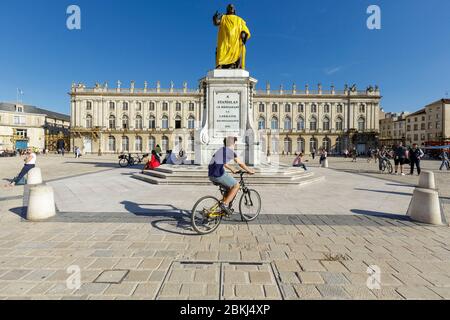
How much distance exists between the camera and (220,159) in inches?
166

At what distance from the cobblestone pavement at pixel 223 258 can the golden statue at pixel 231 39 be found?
29.7 feet

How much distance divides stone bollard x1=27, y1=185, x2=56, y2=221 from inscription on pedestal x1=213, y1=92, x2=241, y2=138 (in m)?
7.36

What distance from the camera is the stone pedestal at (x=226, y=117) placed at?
10992 millimetres

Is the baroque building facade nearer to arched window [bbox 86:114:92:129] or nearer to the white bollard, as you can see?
arched window [bbox 86:114:92:129]

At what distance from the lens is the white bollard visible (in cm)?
489

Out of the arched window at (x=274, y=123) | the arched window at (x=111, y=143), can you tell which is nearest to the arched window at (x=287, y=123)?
the arched window at (x=274, y=123)

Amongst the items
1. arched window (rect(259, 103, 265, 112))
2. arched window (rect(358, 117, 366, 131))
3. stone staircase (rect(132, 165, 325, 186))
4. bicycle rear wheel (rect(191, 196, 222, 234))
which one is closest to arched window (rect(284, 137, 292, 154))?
arched window (rect(259, 103, 265, 112))

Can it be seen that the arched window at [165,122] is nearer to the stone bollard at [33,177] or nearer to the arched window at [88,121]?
the arched window at [88,121]

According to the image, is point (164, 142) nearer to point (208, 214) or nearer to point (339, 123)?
point (339, 123)

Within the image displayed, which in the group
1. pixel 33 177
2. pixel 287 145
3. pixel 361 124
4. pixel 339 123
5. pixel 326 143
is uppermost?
pixel 339 123

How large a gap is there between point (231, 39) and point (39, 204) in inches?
414

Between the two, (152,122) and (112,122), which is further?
(152,122)

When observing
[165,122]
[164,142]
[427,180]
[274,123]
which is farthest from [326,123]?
[427,180]

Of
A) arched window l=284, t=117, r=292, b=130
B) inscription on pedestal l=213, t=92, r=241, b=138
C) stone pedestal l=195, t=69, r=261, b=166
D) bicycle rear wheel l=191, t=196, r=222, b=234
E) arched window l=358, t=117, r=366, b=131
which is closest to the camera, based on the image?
bicycle rear wheel l=191, t=196, r=222, b=234
